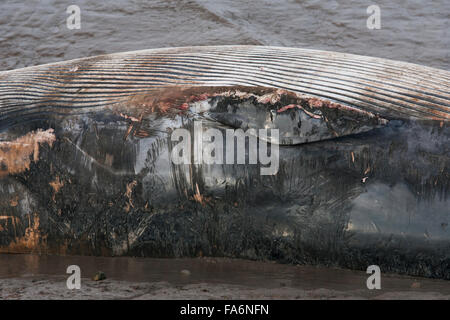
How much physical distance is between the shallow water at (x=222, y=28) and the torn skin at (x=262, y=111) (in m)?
4.15

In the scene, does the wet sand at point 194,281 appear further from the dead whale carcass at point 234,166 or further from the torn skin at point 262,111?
the torn skin at point 262,111

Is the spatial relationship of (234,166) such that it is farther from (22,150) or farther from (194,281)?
(22,150)

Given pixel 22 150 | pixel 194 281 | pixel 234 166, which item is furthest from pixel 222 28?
pixel 194 281

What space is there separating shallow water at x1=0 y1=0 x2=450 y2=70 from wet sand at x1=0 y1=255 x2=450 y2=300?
14.5 feet

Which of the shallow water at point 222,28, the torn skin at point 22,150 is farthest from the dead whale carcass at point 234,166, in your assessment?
the shallow water at point 222,28

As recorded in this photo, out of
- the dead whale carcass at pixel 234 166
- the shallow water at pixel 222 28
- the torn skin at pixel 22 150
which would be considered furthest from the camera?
the shallow water at pixel 222 28

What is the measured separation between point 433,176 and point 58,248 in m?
2.26

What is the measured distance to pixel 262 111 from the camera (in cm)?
325

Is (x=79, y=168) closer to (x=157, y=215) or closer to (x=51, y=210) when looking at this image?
(x=51, y=210)

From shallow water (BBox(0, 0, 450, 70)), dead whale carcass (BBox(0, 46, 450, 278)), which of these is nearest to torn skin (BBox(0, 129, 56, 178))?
dead whale carcass (BBox(0, 46, 450, 278))

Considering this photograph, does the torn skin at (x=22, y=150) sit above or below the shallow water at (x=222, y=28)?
below

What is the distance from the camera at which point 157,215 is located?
11.3 feet

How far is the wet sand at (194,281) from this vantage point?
3.12 m

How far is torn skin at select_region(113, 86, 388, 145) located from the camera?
124 inches
